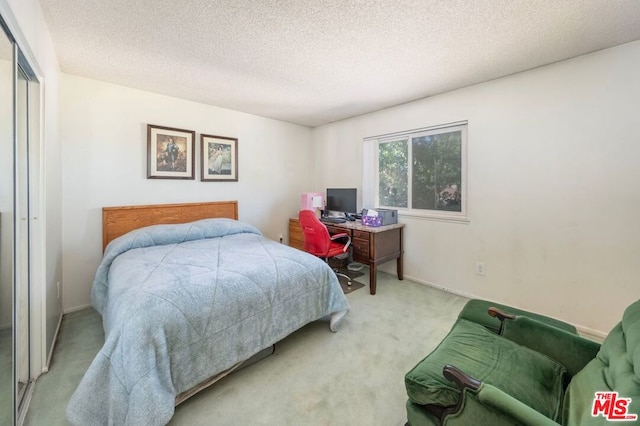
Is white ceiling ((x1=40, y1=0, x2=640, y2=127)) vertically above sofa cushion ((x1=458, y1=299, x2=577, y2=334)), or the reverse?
white ceiling ((x1=40, y1=0, x2=640, y2=127))

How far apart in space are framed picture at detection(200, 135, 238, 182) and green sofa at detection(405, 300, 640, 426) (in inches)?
129

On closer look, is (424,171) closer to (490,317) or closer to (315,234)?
(315,234)

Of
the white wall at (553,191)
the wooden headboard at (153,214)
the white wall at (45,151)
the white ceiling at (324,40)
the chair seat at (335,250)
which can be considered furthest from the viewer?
the chair seat at (335,250)

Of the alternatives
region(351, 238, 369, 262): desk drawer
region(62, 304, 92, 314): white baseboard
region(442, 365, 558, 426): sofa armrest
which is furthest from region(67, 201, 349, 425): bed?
region(442, 365, 558, 426): sofa armrest

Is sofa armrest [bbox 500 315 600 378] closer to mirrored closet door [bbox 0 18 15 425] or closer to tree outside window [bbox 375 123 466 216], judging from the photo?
tree outside window [bbox 375 123 466 216]

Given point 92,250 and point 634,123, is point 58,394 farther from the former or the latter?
point 634,123

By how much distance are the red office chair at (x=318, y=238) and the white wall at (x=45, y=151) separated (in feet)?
7.35

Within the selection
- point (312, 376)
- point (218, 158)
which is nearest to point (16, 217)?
point (312, 376)

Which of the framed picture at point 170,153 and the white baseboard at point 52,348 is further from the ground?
the framed picture at point 170,153

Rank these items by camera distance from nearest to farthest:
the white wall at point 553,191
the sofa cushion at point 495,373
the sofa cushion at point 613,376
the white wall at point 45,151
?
the sofa cushion at point 613,376 → the sofa cushion at point 495,373 → the white wall at point 45,151 → the white wall at point 553,191

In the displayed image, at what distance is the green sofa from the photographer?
2.79ft

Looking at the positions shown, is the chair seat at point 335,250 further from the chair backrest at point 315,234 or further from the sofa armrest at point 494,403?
the sofa armrest at point 494,403

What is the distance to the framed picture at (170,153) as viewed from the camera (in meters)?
3.09

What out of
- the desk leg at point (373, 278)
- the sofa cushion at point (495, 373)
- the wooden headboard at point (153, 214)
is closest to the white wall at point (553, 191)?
the desk leg at point (373, 278)
